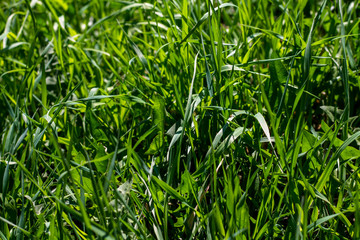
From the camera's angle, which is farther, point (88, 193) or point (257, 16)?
point (257, 16)

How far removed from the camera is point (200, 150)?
1.58m

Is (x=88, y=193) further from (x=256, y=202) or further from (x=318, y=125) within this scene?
(x=318, y=125)

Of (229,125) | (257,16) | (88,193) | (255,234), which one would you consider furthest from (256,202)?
(257,16)

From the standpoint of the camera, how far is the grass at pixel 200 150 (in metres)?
1.25

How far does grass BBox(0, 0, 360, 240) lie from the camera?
1.25 metres

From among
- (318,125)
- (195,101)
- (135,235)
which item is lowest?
(318,125)

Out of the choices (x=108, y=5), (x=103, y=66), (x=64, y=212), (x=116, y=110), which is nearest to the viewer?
(x=64, y=212)

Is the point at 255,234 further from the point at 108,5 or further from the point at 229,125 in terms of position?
the point at 108,5

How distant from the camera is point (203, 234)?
1322 millimetres

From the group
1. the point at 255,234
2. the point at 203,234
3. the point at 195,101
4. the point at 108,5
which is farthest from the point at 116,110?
the point at 108,5

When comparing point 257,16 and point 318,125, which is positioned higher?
point 257,16

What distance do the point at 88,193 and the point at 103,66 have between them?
1031mm

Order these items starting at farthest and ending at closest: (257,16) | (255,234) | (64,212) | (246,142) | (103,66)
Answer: (103,66) < (257,16) < (246,142) < (64,212) < (255,234)

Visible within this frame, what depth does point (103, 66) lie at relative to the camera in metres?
2.26
